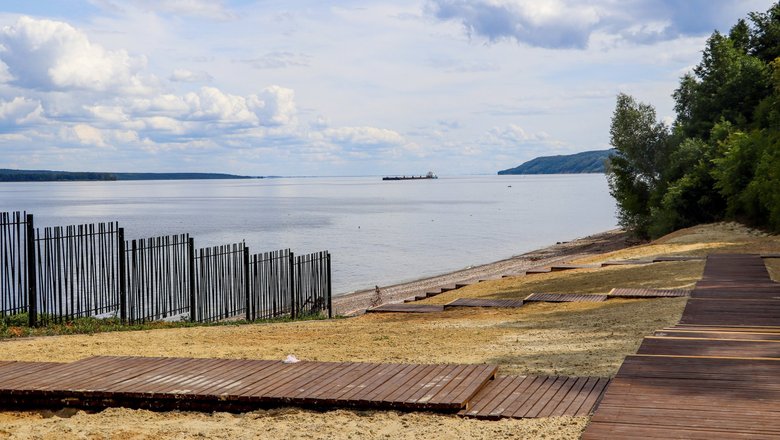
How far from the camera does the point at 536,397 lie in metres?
6.93

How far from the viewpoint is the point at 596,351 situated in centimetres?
952

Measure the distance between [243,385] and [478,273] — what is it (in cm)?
3192

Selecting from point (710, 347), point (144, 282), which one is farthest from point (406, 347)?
point (144, 282)

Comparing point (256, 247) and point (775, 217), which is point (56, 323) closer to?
point (775, 217)

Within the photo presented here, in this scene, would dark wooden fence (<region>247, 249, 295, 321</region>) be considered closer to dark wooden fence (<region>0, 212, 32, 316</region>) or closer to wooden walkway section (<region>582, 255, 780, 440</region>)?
dark wooden fence (<region>0, 212, 32, 316</region>)

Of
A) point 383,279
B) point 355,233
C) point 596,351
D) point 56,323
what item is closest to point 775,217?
point 383,279

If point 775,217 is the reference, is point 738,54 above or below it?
above

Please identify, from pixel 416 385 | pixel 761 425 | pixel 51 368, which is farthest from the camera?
pixel 51 368

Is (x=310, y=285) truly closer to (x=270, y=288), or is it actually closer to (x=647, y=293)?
(x=270, y=288)

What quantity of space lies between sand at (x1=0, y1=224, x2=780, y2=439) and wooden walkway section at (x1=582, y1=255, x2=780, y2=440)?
510mm

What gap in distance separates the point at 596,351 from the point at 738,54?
49414 millimetres

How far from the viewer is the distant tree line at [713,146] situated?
33.9 metres

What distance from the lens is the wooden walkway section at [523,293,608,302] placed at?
15.3 m

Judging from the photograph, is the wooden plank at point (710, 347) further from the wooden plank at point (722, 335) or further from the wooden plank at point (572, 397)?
the wooden plank at point (572, 397)
